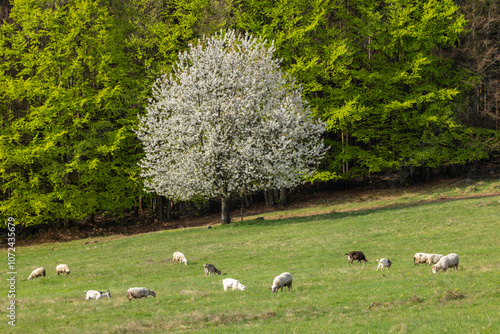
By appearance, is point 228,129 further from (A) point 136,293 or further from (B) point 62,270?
(A) point 136,293

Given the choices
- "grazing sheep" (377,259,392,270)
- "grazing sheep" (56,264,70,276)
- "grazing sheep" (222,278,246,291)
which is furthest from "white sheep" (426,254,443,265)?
"grazing sheep" (56,264,70,276)

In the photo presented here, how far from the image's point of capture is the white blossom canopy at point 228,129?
34.7 m

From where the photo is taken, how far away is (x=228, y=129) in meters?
34.7

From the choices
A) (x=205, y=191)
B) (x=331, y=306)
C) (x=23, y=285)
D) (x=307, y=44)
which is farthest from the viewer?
(x=307, y=44)

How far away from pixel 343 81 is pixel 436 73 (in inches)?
359

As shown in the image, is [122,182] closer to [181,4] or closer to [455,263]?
[181,4]

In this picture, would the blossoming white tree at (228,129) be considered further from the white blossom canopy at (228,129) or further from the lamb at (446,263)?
the lamb at (446,263)

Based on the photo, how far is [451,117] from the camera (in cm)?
4375

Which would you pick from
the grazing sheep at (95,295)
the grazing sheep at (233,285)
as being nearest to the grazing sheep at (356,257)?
the grazing sheep at (233,285)

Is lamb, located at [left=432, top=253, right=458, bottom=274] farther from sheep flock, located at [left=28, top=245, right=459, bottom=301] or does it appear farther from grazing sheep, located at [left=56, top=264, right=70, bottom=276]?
grazing sheep, located at [left=56, top=264, right=70, bottom=276]

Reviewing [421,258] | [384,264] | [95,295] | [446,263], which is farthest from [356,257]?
[95,295]

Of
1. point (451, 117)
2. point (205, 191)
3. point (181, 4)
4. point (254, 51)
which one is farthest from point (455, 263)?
point (181, 4)

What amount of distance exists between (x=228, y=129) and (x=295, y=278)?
59.4ft

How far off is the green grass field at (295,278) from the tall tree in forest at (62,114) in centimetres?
607
